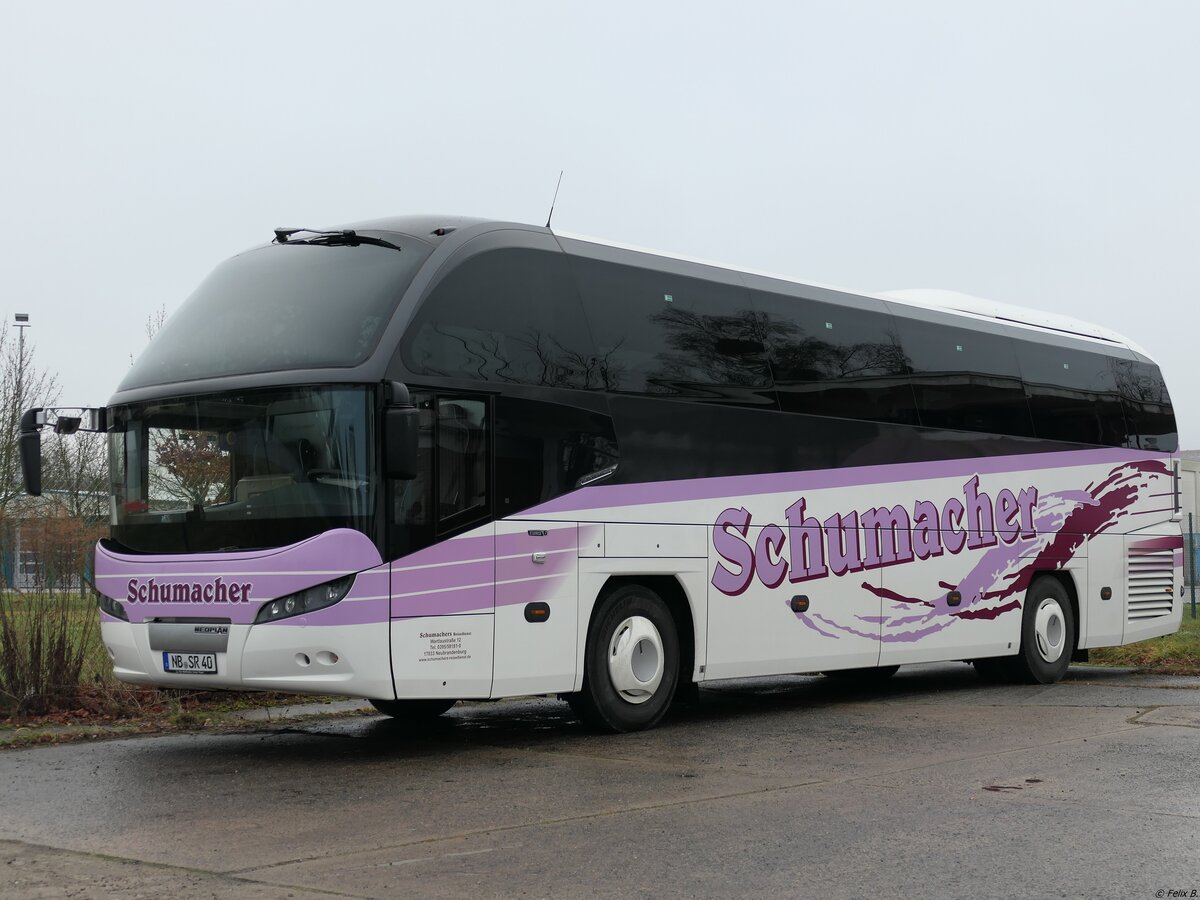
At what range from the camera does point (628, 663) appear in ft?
36.2

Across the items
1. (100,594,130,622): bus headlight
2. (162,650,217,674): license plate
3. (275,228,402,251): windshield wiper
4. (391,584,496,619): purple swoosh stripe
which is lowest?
(162,650,217,674): license plate

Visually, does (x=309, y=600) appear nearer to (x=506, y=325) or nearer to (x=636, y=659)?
(x=506, y=325)

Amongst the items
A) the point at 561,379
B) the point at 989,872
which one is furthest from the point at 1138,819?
the point at 561,379

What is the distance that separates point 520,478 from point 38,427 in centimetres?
363

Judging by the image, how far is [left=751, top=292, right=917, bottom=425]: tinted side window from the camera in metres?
12.9

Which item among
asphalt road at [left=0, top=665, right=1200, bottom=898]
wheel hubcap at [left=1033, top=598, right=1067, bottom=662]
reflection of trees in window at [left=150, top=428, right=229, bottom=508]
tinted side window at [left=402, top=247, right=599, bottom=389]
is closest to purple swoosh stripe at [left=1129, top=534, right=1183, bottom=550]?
wheel hubcap at [left=1033, top=598, right=1067, bottom=662]

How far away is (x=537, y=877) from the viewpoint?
6.04 metres

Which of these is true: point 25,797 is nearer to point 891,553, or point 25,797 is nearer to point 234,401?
point 234,401

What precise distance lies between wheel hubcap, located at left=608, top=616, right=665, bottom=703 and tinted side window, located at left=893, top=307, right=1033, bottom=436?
4.61 meters

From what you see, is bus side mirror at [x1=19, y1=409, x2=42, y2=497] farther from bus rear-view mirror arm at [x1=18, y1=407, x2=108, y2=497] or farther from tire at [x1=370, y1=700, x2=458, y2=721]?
tire at [x1=370, y1=700, x2=458, y2=721]

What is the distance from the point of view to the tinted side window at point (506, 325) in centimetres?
980

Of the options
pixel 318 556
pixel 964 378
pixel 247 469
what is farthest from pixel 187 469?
pixel 964 378

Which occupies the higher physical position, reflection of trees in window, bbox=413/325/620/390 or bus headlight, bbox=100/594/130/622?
reflection of trees in window, bbox=413/325/620/390

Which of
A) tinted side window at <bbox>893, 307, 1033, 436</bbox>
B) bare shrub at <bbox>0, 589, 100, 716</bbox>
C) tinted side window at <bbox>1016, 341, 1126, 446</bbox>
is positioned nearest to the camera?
bare shrub at <bbox>0, 589, 100, 716</bbox>
